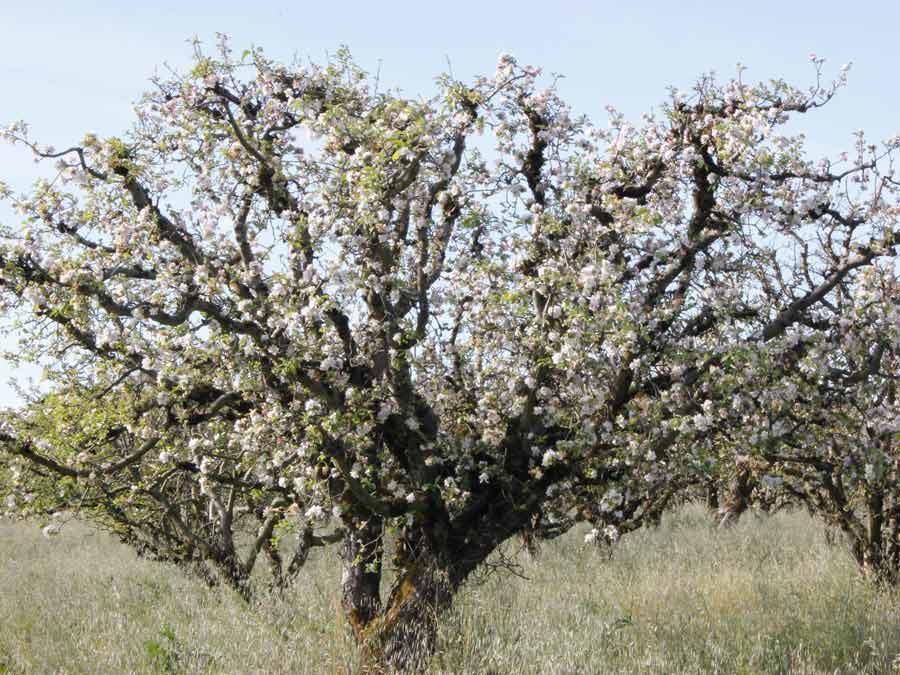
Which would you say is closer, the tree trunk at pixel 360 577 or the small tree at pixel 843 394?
the small tree at pixel 843 394

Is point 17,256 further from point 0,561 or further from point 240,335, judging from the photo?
point 0,561

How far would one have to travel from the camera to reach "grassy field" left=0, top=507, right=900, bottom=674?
27.3 feet

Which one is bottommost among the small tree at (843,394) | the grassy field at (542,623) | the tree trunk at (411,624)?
the grassy field at (542,623)

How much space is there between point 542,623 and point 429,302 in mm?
3849

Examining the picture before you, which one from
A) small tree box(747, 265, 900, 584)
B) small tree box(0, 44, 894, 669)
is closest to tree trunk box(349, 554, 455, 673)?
small tree box(0, 44, 894, 669)

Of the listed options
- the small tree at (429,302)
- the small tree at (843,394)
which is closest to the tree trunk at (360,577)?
the small tree at (429,302)

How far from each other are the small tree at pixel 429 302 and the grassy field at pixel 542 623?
83 cm

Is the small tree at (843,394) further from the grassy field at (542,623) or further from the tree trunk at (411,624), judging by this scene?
the tree trunk at (411,624)

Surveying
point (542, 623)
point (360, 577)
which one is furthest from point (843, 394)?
point (360, 577)

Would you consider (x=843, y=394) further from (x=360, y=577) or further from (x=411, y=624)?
(x=360, y=577)

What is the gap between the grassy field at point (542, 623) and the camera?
8312 mm

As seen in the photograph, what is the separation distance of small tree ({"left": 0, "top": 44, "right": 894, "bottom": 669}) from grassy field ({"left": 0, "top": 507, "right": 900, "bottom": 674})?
83cm

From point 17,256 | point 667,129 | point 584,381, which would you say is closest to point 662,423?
point 584,381

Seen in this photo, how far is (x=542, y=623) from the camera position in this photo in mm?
9797
